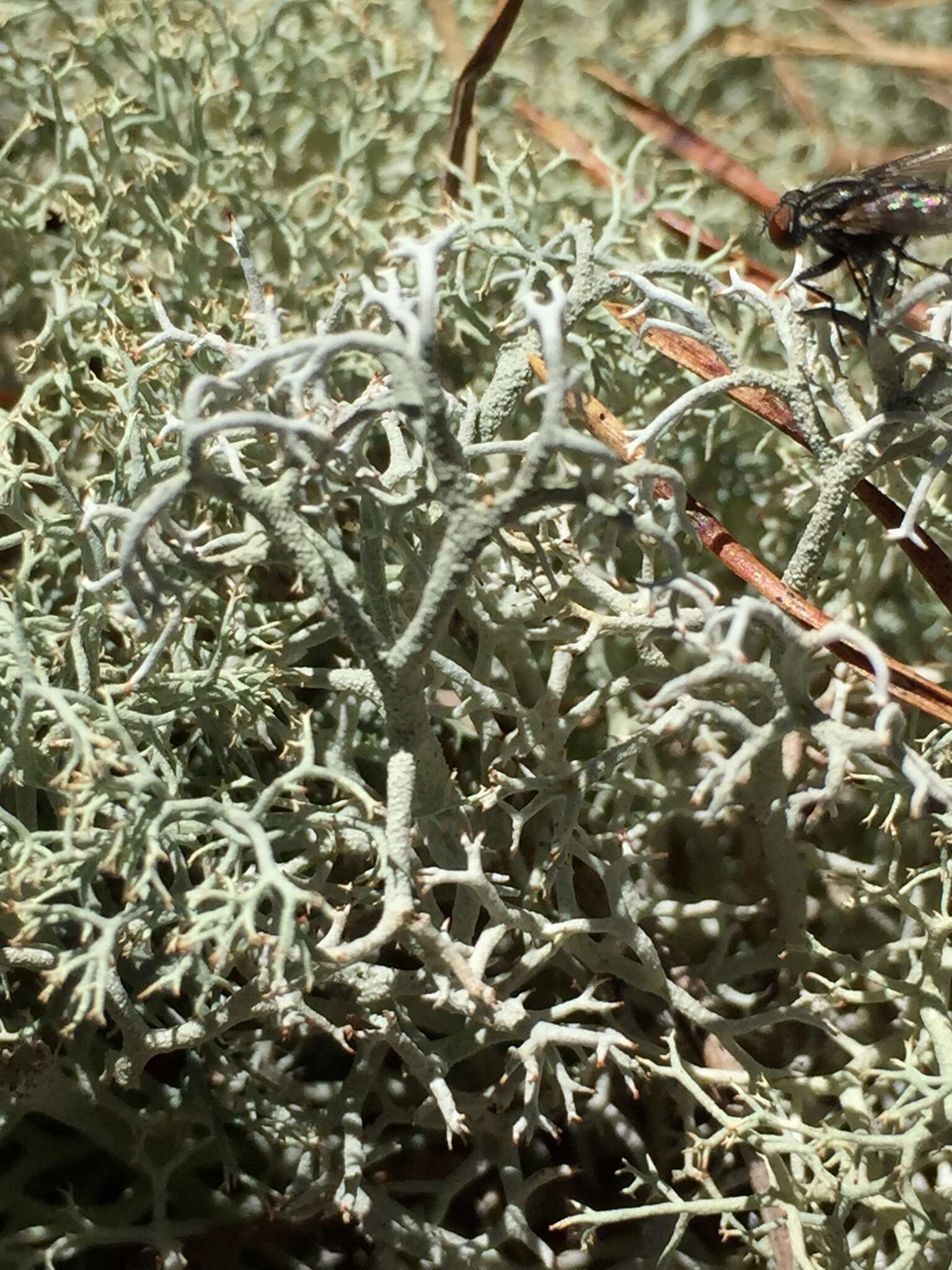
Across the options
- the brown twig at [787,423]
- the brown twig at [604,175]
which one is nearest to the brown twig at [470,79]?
the brown twig at [604,175]

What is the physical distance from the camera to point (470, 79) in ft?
2.72

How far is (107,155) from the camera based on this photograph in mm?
755

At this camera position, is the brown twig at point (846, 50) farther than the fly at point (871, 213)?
Yes

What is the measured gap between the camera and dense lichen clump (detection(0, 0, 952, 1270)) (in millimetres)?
453

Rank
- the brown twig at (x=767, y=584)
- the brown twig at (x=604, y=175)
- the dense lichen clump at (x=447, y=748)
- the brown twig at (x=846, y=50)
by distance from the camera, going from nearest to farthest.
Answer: the dense lichen clump at (x=447, y=748), the brown twig at (x=767, y=584), the brown twig at (x=604, y=175), the brown twig at (x=846, y=50)

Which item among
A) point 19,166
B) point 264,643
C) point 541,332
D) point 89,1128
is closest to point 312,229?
point 19,166

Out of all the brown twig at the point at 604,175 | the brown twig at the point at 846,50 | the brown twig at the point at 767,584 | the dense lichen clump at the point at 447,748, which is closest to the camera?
the dense lichen clump at the point at 447,748

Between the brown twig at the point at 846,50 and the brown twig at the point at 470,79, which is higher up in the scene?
the brown twig at the point at 846,50

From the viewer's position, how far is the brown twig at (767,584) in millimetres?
558

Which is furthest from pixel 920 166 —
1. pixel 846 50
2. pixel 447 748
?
pixel 846 50

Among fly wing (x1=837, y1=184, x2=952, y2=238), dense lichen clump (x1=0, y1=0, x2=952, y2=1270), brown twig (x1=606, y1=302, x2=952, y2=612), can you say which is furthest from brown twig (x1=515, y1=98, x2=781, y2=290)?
fly wing (x1=837, y1=184, x2=952, y2=238)

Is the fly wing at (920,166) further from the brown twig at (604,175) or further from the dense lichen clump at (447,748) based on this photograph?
the brown twig at (604,175)

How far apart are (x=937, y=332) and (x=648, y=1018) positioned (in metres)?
0.37

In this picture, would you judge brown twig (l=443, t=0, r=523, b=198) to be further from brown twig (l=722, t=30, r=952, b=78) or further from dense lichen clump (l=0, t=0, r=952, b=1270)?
brown twig (l=722, t=30, r=952, b=78)
